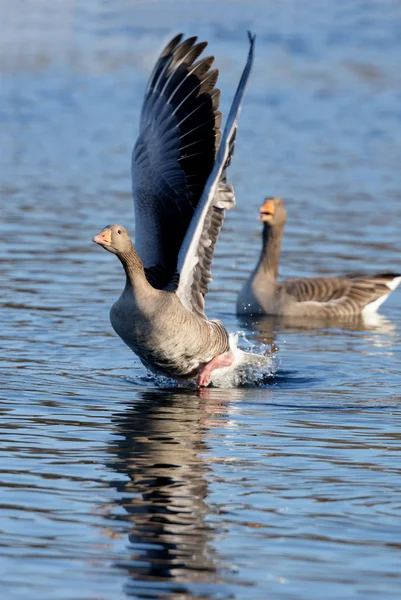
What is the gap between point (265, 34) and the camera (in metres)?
37.2

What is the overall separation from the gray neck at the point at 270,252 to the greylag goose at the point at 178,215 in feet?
12.9

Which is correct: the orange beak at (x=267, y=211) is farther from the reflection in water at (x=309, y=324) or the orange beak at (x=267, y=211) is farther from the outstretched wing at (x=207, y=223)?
the outstretched wing at (x=207, y=223)

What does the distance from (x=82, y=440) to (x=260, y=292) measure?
6.07 m

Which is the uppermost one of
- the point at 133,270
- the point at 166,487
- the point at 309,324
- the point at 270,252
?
the point at 270,252

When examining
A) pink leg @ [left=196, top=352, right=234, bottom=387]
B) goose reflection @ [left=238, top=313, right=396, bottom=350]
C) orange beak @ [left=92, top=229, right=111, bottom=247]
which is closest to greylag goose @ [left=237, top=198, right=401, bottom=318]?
goose reflection @ [left=238, top=313, right=396, bottom=350]

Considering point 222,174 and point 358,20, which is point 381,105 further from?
point 222,174

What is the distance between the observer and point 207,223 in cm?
974

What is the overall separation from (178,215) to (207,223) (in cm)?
60

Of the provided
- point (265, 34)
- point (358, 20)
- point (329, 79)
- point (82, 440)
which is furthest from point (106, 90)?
point (82, 440)

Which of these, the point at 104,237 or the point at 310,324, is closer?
the point at 104,237

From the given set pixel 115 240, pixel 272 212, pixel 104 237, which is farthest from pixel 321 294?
pixel 104 237

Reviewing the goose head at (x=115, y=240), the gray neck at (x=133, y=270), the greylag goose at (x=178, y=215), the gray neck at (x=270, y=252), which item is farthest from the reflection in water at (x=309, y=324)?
the goose head at (x=115, y=240)

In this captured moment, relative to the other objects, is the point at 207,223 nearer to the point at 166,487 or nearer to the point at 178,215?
the point at 178,215

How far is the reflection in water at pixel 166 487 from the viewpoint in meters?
5.71
